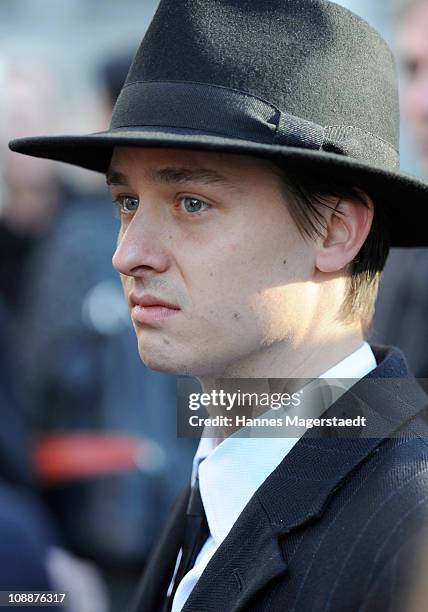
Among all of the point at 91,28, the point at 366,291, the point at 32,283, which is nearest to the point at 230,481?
the point at 366,291

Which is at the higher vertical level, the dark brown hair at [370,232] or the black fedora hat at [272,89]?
the black fedora hat at [272,89]

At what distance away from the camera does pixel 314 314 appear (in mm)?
2424

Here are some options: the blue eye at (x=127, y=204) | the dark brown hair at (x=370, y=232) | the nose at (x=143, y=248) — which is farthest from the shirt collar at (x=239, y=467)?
the blue eye at (x=127, y=204)

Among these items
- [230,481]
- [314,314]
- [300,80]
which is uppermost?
[300,80]

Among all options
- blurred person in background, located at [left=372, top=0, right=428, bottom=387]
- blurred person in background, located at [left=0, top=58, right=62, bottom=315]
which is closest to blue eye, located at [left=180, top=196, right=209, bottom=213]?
blurred person in background, located at [left=372, top=0, right=428, bottom=387]

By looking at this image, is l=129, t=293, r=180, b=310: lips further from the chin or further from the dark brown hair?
the dark brown hair

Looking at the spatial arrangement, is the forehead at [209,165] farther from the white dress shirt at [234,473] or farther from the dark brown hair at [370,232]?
the white dress shirt at [234,473]

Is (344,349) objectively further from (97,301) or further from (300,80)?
(97,301)

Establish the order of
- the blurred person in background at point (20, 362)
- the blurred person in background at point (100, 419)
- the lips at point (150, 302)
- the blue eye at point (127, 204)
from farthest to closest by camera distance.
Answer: the blurred person in background at point (100, 419), the blurred person in background at point (20, 362), the blue eye at point (127, 204), the lips at point (150, 302)

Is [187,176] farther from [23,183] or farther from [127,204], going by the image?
[23,183]

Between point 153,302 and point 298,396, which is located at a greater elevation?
point 153,302

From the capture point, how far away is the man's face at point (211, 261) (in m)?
2.31

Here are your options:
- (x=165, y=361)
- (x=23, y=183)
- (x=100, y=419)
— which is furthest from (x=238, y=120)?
(x=23, y=183)

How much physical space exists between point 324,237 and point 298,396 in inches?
14.9
